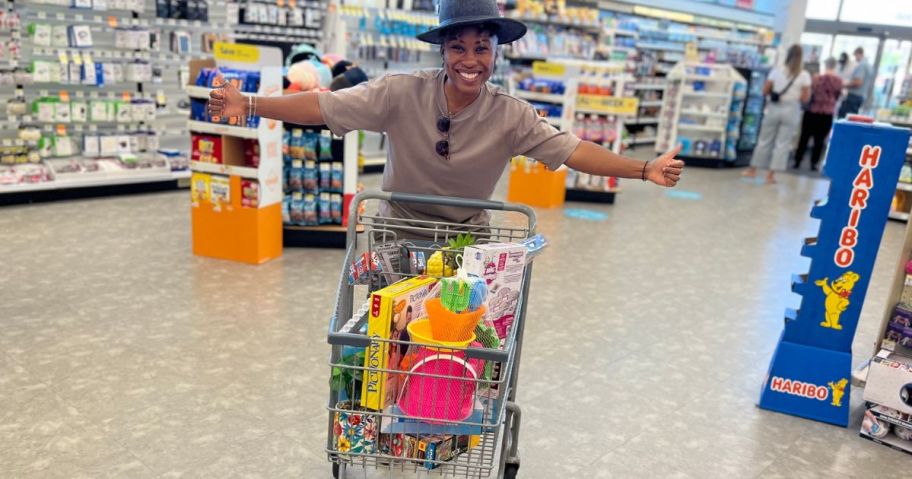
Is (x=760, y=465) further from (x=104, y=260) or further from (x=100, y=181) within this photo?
(x=100, y=181)

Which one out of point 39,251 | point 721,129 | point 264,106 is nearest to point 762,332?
point 264,106

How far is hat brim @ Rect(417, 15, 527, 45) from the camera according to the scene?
203 cm

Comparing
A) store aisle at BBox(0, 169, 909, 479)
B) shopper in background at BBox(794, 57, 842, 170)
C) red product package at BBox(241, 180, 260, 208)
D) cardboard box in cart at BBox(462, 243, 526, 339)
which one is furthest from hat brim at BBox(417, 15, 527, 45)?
shopper in background at BBox(794, 57, 842, 170)

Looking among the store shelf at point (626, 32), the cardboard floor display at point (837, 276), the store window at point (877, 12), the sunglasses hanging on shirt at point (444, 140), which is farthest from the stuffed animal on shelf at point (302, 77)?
the store window at point (877, 12)

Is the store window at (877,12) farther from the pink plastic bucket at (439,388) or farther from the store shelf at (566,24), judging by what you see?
the pink plastic bucket at (439,388)

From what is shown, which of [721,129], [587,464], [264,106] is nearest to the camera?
[264,106]

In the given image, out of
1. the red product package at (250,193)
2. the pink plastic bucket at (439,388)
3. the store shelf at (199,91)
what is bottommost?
the red product package at (250,193)

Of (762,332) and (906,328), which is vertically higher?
(906,328)

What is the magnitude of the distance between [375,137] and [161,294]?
580cm

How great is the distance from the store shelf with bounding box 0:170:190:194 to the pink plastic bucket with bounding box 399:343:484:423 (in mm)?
5664

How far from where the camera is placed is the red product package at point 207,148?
4859 millimetres

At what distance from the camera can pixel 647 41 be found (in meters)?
13.8

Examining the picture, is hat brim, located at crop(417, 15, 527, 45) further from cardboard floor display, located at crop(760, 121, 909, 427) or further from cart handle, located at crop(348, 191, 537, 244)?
cardboard floor display, located at crop(760, 121, 909, 427)

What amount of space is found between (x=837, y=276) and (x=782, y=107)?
791cm
